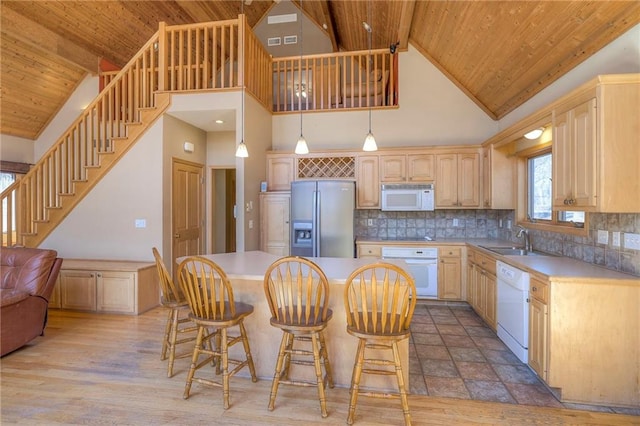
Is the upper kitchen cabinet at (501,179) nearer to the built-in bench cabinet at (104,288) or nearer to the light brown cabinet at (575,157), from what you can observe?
the light brown cabinet at (575,157)

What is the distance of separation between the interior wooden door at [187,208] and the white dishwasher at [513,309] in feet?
14.2

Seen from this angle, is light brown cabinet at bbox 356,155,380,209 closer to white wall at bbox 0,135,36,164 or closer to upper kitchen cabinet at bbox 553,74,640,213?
upper kitchen cabinet at bbox 553,74,640,213

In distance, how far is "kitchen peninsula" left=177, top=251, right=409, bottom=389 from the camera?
2.40 m

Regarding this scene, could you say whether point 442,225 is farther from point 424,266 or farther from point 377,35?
point 377,35

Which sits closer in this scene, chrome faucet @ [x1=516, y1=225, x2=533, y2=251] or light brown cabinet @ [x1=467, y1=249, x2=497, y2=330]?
light brown cabinet @ [x1=467, y1=249, x2=497, y2=330]

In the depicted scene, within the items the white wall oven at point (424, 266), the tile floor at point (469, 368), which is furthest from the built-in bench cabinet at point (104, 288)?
the white wall oven at point (424, 266)

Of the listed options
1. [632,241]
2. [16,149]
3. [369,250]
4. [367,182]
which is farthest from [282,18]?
[632,241]

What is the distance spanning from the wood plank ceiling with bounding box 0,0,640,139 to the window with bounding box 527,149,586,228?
835 mm

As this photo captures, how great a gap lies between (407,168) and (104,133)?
15.1ft

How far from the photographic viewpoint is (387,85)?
5.37 metres

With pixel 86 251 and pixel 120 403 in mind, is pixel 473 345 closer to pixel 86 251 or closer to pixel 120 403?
pixel 120 403

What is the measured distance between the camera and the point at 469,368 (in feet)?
9.04

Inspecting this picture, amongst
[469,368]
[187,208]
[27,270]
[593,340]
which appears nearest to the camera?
[593,340]

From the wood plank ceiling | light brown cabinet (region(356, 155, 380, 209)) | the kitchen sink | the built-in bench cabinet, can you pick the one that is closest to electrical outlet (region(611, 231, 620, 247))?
the kitchen sink
